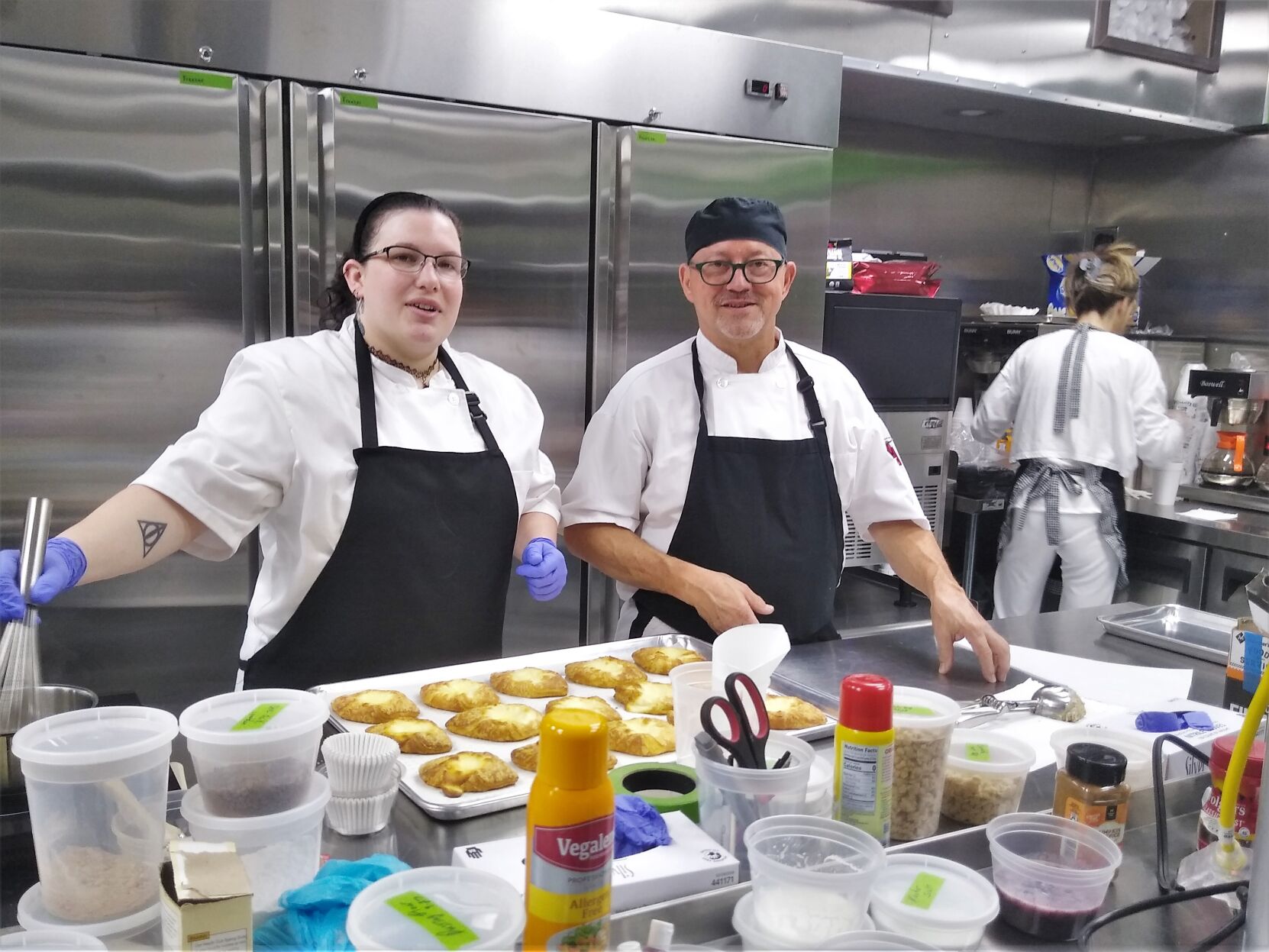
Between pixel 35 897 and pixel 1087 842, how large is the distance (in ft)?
3.40

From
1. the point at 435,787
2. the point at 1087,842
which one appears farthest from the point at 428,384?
the point at 1087,842

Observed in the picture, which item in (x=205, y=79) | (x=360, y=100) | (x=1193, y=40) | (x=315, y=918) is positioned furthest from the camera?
(x=1193, y=40)

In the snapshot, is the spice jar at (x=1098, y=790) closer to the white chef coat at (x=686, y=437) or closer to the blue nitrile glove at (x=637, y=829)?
the blue nitrile glove at (x=637, y=829)

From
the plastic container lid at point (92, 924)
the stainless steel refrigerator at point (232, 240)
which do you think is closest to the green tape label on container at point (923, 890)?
the plastic container lid at point (92, 924)

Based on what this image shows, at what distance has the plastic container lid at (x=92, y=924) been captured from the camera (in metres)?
0.88

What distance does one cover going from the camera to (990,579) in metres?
4.63

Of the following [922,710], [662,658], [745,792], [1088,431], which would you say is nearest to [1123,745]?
[922,710]

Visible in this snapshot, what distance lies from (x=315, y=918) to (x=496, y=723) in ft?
1.84

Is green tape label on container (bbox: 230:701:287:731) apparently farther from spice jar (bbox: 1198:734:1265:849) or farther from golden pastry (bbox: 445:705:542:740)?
spice jar (bbox: 1198:734:1265:849)

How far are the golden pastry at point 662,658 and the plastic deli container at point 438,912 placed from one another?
0.88m

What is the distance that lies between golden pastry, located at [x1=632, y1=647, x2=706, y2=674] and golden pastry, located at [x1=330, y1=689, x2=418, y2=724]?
42cm

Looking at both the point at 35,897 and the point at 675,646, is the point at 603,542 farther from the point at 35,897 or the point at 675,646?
the point at 35,897

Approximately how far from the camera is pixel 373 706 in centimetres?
143

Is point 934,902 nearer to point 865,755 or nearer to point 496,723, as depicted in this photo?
point 865,755
